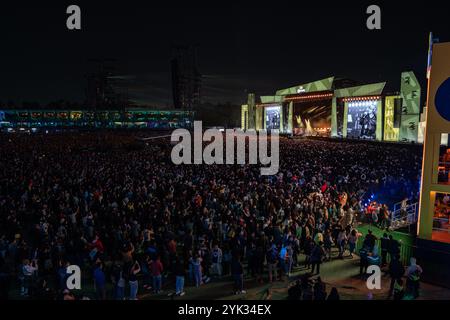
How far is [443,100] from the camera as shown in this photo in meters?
9.41

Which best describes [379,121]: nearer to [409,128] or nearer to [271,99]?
[409,128]

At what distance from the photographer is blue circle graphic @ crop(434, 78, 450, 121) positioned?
9328mm

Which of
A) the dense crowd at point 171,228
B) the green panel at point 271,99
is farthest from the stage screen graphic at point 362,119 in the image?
the dense crowd at point 171,228

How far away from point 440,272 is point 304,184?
764 cm

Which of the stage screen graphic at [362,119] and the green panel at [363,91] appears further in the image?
the stage screen graphic at [362,119]

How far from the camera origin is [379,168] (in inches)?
773

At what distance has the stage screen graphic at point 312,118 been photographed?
56250 mm

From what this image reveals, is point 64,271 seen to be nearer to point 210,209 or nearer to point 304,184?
point 210,209

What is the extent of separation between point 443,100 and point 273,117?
56868 mm

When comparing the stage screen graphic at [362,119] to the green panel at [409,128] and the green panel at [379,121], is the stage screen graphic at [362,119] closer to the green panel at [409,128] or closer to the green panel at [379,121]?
the green panel at [379,121]

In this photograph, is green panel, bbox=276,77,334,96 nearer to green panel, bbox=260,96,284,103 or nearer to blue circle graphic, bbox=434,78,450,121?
green panel, bbox=260,96,284,103

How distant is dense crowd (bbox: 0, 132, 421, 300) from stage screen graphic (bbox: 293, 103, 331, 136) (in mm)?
39710

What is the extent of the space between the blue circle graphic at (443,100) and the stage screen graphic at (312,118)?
1819 inches
